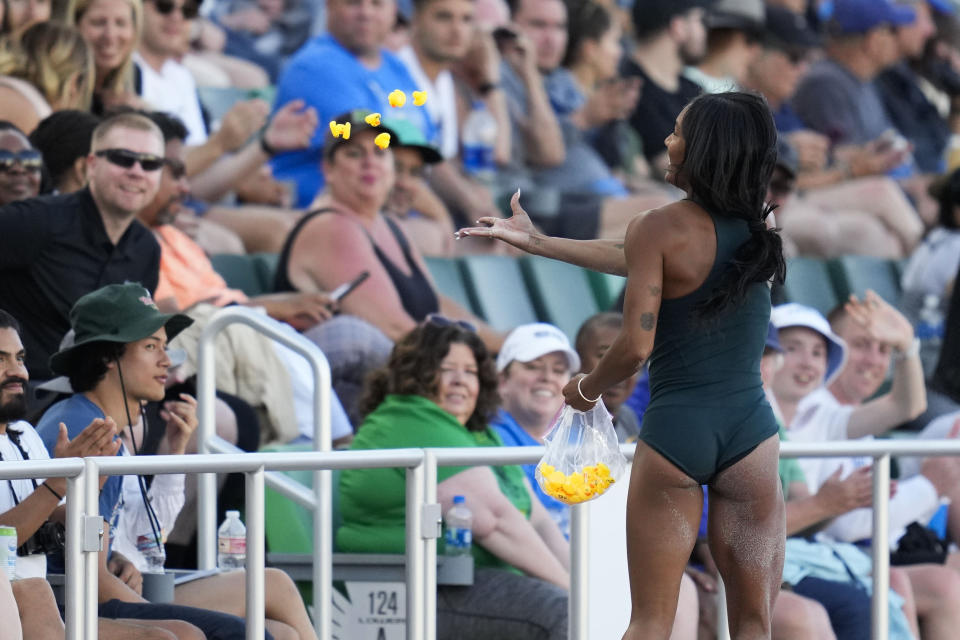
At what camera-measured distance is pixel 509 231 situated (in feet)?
13.3

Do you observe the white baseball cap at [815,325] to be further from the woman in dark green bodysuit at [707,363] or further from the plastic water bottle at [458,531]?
Answer: the woman in dark green bodysuit at [707,363]

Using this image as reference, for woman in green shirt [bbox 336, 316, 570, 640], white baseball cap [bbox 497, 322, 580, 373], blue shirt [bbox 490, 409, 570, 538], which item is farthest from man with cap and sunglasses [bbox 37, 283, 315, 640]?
white baseball cap [bbox 497, 322, 580, 373]

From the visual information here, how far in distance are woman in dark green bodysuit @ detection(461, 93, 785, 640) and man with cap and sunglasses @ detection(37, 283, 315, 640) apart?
126cm

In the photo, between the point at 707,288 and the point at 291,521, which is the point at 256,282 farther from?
the point at 707,288

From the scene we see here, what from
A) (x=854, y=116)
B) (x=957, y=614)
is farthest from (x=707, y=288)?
(x=854, y=116)

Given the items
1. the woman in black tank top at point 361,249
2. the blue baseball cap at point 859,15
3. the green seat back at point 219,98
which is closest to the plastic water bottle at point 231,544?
the woman in black tank top at point 361,249

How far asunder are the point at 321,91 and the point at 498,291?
4.24 feet

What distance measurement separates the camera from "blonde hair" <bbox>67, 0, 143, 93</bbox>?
684 cm

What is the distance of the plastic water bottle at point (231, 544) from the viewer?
16.6 feet

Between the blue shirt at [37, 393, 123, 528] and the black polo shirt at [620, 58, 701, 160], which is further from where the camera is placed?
the black polo shirt at [620, 58, 701, 160]

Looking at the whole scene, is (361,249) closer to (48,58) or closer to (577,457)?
(48,58)

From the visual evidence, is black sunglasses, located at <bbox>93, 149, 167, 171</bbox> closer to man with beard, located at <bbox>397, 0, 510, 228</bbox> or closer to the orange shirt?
the orange shirt

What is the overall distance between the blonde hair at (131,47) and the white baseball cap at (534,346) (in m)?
1.87

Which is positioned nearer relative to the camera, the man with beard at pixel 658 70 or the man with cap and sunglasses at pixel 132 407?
the man with cap and sunglasses at pixel 132 407
